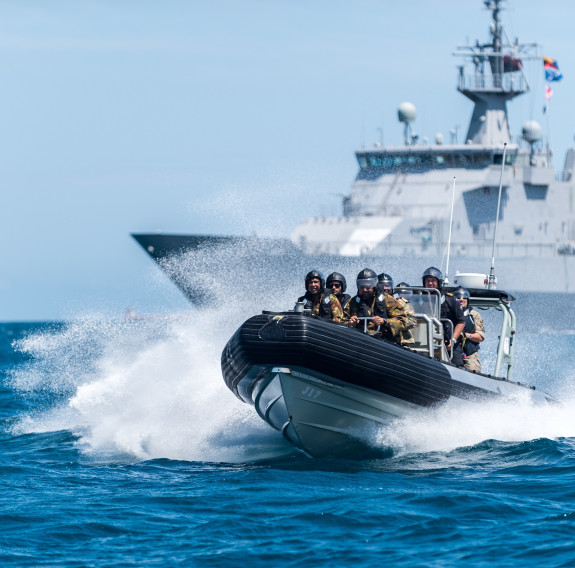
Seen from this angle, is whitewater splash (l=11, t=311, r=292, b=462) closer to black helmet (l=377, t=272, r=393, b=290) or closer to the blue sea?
the blue sea

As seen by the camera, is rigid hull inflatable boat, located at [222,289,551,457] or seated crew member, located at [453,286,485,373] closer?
rigid hull inflatable boat, located at [222,289,551,457]

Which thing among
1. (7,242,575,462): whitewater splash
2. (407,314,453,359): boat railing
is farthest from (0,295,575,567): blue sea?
(407,314,453,359): boat railing

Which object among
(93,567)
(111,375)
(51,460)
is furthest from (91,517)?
(111,375)

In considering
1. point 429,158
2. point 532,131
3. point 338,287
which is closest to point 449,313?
point 338,287

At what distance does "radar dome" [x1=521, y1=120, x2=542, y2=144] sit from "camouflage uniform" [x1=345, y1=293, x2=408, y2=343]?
126ft

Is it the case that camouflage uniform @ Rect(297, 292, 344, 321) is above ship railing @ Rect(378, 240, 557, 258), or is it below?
above

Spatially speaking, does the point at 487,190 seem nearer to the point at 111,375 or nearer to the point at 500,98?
the point at 500,98

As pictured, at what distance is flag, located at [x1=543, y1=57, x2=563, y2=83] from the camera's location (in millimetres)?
44438

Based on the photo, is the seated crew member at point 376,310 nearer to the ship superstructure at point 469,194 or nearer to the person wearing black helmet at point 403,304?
the person wearing black helmet at point 403,304

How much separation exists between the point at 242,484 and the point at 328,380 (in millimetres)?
1498

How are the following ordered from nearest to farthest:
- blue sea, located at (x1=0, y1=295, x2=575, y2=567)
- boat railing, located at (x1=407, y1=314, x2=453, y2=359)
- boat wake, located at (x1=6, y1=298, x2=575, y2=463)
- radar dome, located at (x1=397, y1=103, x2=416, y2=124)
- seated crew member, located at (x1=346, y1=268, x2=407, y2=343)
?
blue sea, located at (x1=0, y1=295, x2=575, y2=567), seated crew member, located at (x1=346, y1=268, x2=407, y2=343), boat wake, located at (x1=6, y1=298, x2=575, y2=463), boat railing, located at (x1=407, y1=314, x2=453, y2=359), radar dome, located at (x1=397, y1=103, x2=416, y2=124)

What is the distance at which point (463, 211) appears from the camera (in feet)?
150

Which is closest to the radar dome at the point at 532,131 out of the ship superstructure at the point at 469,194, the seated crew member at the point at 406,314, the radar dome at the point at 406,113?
the ship superstructure at the point at 469,194

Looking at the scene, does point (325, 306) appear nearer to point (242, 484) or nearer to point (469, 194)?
point (242, 484)
